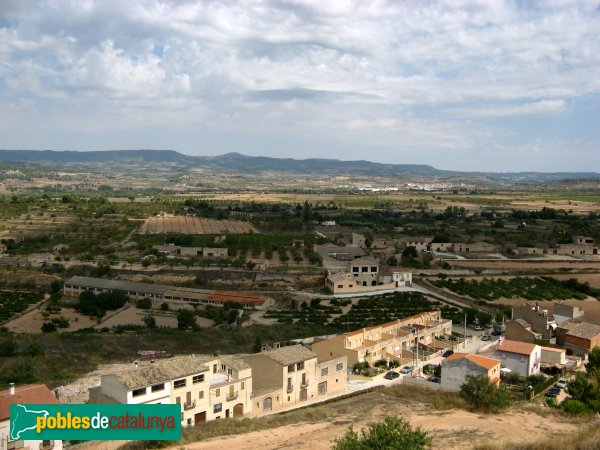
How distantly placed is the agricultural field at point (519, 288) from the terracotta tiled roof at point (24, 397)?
34.1 m

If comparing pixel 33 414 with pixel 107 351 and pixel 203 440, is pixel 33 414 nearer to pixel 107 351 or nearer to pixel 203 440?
pixel 203 440

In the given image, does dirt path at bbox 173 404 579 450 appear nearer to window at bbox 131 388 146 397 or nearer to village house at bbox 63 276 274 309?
window at bbox 131 388 146 397

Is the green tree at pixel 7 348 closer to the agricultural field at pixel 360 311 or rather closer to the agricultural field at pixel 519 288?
the agricultural field at pixel 360 311

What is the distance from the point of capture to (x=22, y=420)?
15.3 meters

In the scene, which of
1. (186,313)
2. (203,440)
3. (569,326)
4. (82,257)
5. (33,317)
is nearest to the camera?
(203,440)

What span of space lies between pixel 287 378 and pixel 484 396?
7.39 metres

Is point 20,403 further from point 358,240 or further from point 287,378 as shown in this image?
point 358,240

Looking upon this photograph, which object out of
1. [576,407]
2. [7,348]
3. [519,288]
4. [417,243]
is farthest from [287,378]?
[417,243]

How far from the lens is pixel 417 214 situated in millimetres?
102312

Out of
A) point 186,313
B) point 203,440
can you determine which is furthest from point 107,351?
point 203,440

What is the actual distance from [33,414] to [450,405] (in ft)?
47.4

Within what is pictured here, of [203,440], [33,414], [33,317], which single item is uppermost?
[33,414]

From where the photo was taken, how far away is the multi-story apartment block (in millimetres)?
27328

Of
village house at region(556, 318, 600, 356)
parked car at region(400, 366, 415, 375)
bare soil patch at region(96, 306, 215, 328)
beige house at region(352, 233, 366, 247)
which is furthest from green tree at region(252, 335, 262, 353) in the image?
beige house at region(352, 233, 366, 247)
